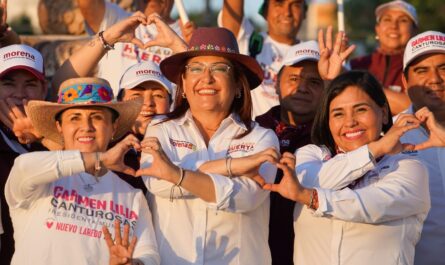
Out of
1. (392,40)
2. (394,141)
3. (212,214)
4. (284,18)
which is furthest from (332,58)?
(392,40)

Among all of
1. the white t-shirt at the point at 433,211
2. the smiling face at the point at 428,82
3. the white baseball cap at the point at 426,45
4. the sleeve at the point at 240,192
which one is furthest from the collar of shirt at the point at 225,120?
the white baseball cap at the point at 426,45

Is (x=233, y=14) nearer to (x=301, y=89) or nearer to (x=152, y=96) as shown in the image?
(x=301, y=89)

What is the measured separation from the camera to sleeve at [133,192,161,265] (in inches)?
241

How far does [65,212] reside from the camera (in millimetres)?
6160

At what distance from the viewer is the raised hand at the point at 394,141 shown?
20.2ft

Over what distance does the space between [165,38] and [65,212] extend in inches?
69.8

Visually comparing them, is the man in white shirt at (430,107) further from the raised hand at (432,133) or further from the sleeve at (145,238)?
the sleeve at (145,238)

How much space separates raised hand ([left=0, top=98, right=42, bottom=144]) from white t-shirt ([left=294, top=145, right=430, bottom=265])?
1675mm

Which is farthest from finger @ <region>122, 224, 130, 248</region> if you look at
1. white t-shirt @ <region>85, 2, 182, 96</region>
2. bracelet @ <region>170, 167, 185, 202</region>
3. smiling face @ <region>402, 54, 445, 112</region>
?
white t-shirt @ <region>85, 2, 182, 96</region>

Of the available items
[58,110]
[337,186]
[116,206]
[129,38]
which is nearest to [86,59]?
[129,38]

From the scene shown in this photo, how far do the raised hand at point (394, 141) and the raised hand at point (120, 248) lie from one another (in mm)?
1427

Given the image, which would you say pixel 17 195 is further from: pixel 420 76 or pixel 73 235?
pixel 420 76

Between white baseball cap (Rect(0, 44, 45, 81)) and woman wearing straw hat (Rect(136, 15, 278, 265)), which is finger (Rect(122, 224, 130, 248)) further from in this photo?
white baseball cap (Rect(0, 44, 45, 81))

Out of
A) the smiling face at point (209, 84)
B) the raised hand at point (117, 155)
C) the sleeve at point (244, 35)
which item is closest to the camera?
the raised hand at point (117, 155)
